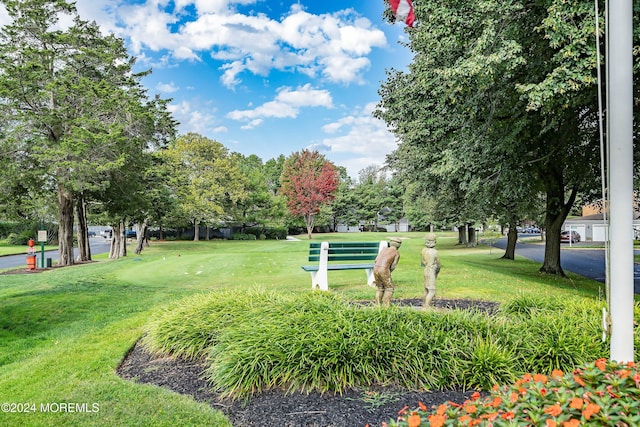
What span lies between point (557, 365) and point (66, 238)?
21358 mm

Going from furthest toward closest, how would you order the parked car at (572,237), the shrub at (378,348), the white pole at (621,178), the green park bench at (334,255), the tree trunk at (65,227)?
1. the parked car at (572,237)
2. the tree trunk at (65,227)
3. the green park bench at (334,255)
4. the shrub at (378,348)
5. the white pole at (621,178)

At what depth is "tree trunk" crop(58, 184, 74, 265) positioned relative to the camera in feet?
63.2

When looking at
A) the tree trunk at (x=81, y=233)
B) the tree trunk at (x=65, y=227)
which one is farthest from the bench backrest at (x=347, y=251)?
the tree trunk at (x=81, y=233)

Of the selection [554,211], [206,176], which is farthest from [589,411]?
[206,176]

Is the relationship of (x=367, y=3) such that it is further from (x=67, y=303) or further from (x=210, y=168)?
(x=210, y=168)

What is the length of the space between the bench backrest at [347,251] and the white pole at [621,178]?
5884 millimetres

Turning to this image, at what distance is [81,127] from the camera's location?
1695 cm

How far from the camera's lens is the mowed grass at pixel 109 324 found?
337 cm

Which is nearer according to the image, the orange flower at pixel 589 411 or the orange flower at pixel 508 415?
the orange flower at pixel 589 411

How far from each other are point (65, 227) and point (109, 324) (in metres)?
15.6

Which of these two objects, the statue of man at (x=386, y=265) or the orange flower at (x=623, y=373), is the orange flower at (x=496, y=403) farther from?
the statue of man at (x=386, y=265)

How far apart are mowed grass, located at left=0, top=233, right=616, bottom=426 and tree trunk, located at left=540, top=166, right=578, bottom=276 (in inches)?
75.6

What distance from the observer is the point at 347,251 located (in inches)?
351

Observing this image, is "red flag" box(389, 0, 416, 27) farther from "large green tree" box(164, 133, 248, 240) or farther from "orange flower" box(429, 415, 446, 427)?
"large green tree" box(164, 133, 248, 240)
